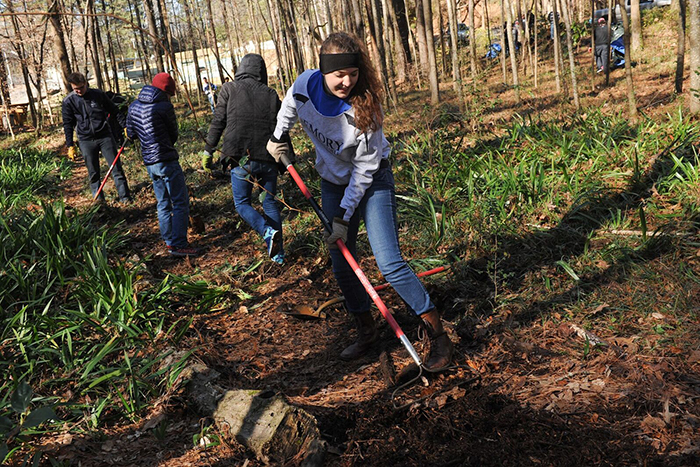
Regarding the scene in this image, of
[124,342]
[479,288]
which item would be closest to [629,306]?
[479,288]

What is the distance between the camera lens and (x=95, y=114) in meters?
7.27

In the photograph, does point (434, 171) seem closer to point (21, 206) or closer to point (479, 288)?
point (479, 288)

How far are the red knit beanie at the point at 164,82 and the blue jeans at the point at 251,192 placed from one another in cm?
119

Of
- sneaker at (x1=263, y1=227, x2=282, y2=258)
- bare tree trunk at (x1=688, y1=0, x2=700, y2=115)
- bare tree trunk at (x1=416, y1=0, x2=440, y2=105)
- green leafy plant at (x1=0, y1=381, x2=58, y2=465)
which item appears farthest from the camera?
bare tree trunk at (x1=416, y1=0, x2=440, y2=105)

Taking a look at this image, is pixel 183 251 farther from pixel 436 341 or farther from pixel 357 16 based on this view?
pixel 357 16

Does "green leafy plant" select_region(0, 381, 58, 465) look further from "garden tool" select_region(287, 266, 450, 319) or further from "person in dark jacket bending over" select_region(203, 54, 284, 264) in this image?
"person in dark jacket bending over" select_region(203, 54, 284, 264)

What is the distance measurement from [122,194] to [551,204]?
228 inches

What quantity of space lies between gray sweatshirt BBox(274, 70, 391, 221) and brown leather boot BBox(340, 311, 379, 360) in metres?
0.72

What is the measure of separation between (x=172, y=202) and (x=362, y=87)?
3.39m

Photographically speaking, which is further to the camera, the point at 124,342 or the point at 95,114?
the point at 95,114

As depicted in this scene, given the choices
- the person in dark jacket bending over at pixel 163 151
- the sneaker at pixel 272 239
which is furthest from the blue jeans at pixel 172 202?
the sneaker at pixel 272 239

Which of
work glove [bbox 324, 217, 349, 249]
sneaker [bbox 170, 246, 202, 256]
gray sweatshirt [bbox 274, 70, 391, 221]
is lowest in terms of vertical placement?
sneaker [bbox 170, 246, 202, 256]

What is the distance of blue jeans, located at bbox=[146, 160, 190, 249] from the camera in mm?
5559

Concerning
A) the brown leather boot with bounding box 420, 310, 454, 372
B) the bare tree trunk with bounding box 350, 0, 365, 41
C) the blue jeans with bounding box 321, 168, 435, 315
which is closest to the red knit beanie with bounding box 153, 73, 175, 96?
the blue jeans with bounding box 321, 168, 435, 315
